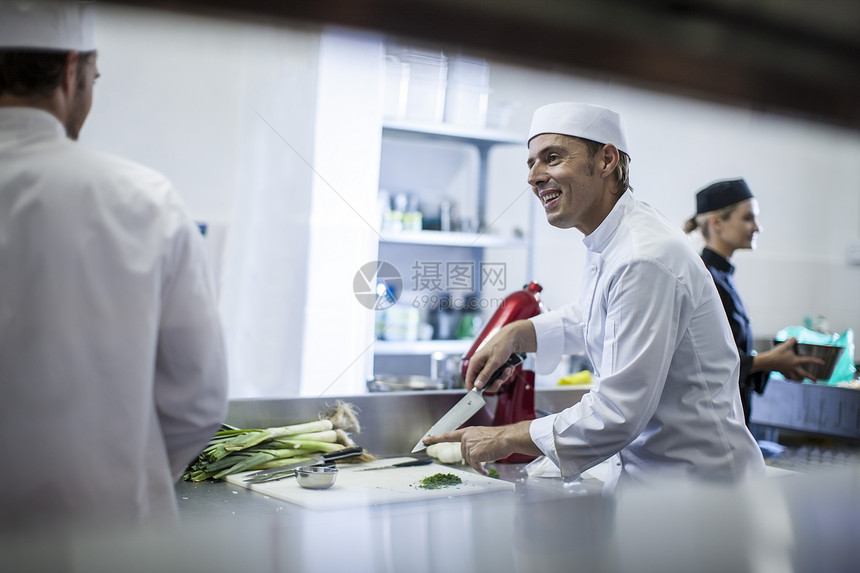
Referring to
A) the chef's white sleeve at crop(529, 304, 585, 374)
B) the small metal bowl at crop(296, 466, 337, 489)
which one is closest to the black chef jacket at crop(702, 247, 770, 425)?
the chef's white sleeve at crop(529, 304, 585, 374)

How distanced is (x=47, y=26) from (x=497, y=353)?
1005mm

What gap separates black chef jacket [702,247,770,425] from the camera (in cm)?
191

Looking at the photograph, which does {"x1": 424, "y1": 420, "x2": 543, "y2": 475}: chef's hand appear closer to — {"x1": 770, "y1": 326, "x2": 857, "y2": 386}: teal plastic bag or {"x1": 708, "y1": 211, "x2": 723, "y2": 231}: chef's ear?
{"x1": 770, "y1": 326, "x2": 857, "y2": 386}: teal plastic bag

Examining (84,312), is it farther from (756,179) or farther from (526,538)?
(756,179)

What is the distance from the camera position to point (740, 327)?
1.93m

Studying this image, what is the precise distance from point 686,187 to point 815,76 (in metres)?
1.12

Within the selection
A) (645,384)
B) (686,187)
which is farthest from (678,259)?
(686,187)

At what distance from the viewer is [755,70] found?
68cm

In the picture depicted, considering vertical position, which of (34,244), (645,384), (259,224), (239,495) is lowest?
(239,495)

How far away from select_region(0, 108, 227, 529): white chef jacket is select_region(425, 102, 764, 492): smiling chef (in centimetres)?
57

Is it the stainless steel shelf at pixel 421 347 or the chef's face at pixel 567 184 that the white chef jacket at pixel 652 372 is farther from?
the stainless steel shelf at pixel 421 347

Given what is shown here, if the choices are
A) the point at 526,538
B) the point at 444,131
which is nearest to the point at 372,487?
the point at 526,538

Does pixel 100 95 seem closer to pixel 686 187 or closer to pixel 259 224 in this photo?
pixel 259 224

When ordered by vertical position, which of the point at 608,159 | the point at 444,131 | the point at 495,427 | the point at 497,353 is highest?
the point at 444,131
